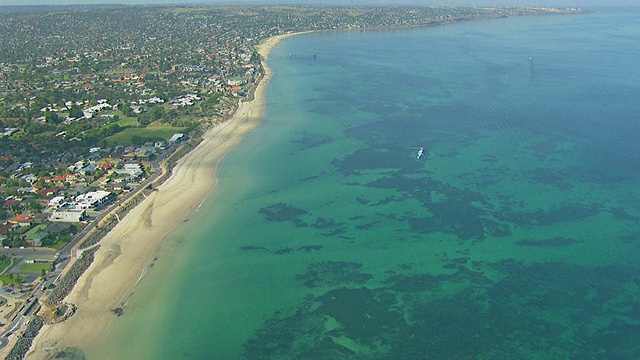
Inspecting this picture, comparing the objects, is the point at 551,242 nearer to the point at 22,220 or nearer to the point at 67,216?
the point at 67,216

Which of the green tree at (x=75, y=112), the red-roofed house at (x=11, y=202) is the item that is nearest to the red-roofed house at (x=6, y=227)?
the red-roofed house at (x=11, y=202)

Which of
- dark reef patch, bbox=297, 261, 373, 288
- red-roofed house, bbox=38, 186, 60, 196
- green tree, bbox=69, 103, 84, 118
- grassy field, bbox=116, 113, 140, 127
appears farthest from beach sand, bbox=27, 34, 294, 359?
green tree, bbox=69, 103, 84, 118

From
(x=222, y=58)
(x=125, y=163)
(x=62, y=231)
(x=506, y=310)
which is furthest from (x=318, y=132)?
(x=222, y=58)

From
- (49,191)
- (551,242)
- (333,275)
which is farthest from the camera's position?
(49,191)

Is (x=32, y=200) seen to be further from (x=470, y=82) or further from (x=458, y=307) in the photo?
(x=470, y=82)

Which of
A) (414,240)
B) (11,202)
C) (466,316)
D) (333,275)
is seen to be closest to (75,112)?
(11,202)

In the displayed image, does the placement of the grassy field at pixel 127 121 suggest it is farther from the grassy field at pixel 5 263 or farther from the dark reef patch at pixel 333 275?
the dark reef patch at pixel 333 275
